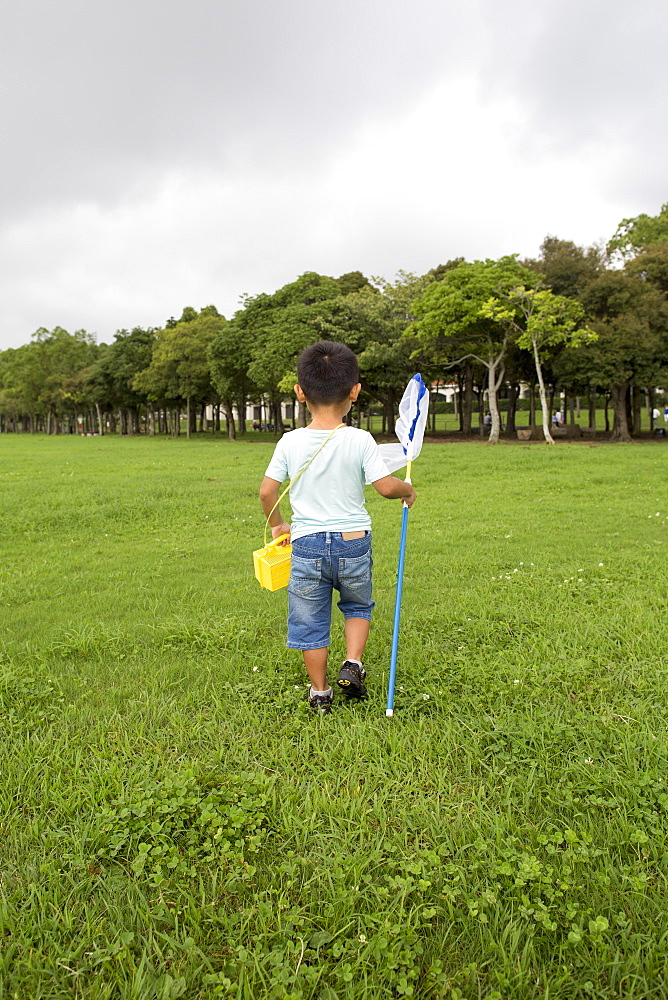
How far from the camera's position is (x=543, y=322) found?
925 inches

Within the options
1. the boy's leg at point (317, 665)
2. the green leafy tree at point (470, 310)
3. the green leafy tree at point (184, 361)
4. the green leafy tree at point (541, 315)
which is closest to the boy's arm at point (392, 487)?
the boy's leg at point (317, 665)

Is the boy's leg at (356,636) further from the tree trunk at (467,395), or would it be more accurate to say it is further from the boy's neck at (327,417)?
the tree trunk at (467,395)

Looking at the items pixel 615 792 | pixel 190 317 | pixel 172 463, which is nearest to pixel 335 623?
pixel 615 792

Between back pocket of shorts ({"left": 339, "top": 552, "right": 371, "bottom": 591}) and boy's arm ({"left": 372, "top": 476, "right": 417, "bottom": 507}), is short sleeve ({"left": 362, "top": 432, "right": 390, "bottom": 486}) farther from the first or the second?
back pocket of shorts ({"left": 339, "top": 552, "right": 371, "bottom": 591})

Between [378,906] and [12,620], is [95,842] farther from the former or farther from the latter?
[12,620]

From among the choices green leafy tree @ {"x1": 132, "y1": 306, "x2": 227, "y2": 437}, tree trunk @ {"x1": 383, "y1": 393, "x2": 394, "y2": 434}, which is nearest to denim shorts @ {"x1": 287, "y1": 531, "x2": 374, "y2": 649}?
tree trunk @ {"x1": 383, "y1": 393, "x2": 394, "y2": 434}

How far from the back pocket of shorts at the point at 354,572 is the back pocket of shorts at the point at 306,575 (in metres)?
0.12

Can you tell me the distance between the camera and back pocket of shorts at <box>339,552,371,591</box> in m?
3.20

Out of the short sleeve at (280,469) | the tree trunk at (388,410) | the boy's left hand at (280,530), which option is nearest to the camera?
the short sleeve at (280,469)

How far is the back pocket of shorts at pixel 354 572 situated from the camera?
320cm

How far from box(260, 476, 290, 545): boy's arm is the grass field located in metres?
0.93

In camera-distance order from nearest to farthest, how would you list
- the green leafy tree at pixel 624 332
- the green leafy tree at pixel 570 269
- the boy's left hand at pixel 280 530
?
the boy's left hand at pixel 280 530 < the green leafy tree at pixel 624 332 < the green leafy tree at pixel 570 269

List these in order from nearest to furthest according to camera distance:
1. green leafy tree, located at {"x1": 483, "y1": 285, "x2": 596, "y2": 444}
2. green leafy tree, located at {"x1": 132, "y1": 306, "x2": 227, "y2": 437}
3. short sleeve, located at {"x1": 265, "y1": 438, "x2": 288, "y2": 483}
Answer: short sleeve, located at {"x1": 265, "y1": 438, "x2": 288, "y2": 483} < green leafy tree, located at {"x1": 483, "y1": 285, "x2": 596, "y2": 444} < green leafy tree, located at {"x1": 132, "y1": 306, "x2": 227, "y2": 437}

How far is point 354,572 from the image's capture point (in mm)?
3209
